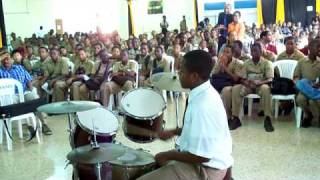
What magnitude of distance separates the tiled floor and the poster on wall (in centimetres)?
1211

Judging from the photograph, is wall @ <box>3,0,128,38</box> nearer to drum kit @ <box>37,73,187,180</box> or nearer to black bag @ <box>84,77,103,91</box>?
black bag @ <box>84,77,103,91</box>

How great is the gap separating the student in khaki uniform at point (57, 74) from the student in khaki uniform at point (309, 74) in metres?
3.62

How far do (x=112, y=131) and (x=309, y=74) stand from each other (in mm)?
2914

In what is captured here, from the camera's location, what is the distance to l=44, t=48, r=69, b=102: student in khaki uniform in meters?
7.17

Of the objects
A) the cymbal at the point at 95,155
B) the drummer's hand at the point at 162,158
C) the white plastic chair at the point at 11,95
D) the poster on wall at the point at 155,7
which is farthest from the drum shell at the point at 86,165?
the poster on wall at the point at 155,7

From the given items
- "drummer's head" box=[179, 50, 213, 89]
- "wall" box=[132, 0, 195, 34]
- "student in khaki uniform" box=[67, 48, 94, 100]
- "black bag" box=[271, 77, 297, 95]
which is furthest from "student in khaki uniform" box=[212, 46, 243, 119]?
"wall" box=[132, 0, 195, 34]

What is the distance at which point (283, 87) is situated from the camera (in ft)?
18.2

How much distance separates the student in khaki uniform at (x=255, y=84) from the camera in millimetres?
5531

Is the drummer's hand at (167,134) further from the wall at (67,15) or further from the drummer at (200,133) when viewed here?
the wall at (67,15)

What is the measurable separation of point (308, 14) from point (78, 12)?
8.25 metres

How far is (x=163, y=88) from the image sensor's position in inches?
165

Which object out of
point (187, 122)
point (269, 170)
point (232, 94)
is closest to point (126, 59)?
point (232, 94)

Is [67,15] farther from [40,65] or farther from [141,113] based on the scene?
[141,113]

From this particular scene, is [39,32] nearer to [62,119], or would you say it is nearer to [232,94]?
[62,119]
